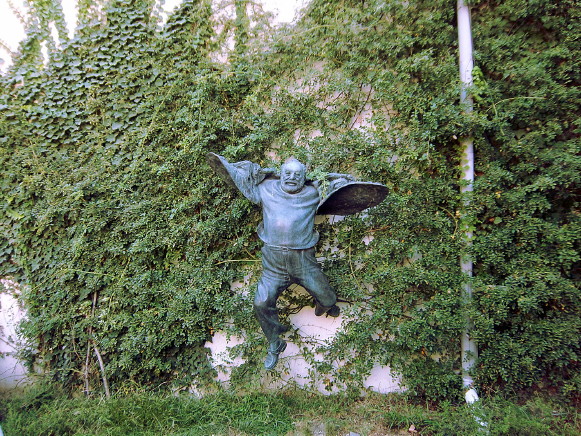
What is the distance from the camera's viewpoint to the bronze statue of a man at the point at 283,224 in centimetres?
267

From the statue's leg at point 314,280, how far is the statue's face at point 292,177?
53 cm

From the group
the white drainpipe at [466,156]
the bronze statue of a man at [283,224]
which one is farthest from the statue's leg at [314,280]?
the white drainpipe at [466,156]

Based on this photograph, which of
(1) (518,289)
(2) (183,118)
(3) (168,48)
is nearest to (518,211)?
(1) (518,289)

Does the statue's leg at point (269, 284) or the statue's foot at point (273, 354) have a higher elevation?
the statue's leg at point (269, 284)

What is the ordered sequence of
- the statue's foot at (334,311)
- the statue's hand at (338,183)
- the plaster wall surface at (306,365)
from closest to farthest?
the statue's hand at (338,183) < the statue's foot at (334,311) < the plaster wall surface at (306,365)

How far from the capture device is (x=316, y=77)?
3439 millimetres

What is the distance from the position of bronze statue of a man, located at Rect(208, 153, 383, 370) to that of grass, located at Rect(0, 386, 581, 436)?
80 cm

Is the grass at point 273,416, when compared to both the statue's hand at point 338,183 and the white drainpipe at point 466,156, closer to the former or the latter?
the white drainpipe at point 466,156

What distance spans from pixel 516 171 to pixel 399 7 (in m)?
1.90

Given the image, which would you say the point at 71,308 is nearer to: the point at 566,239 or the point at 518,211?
the point at 518,211

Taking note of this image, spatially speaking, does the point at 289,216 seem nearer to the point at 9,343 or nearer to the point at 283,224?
the point at 283,224

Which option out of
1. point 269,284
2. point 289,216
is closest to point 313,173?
point 289,216

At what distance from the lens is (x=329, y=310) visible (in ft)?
10.3

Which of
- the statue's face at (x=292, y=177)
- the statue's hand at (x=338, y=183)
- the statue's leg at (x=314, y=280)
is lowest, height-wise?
the statue's leg at (x=314, y=280)
